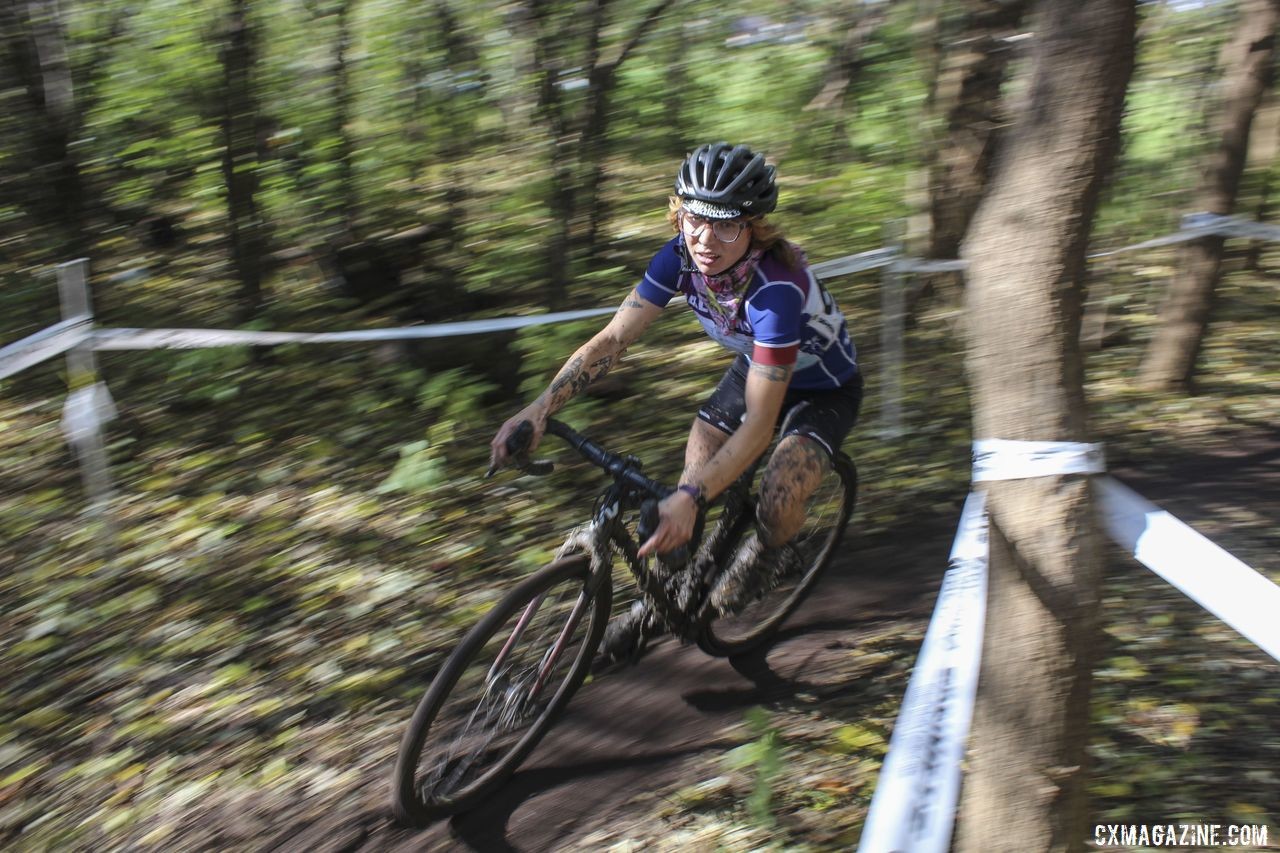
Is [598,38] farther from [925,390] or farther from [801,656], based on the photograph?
[801,656]

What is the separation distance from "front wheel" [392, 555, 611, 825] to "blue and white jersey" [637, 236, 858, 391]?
3.40 ft

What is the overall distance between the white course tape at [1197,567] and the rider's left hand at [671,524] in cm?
123

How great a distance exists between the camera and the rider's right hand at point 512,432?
3.42m

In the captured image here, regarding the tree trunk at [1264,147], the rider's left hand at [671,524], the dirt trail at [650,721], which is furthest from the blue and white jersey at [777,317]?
the tree trunk at [1264,147]

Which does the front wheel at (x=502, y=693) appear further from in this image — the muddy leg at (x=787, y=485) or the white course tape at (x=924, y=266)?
the white course tape at (x=924, y=266)

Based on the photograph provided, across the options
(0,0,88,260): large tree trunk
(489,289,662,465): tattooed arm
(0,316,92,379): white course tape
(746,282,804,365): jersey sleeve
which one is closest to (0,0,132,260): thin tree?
(0,0,88,260): large tree trunk

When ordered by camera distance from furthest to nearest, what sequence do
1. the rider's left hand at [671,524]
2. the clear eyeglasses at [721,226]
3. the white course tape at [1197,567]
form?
the clear eyeglasses at [721,226] < the rider's left hand at [671,524] < the white course tape at [1197,567]

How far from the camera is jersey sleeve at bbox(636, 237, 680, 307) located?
12.6ft

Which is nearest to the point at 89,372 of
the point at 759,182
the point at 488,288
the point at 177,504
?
the point at 177,504

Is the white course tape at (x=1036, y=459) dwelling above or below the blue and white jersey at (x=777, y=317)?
below

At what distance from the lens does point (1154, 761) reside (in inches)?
132

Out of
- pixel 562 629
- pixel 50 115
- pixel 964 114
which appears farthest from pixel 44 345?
pixel 964 114

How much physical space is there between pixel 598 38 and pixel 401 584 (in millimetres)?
3605

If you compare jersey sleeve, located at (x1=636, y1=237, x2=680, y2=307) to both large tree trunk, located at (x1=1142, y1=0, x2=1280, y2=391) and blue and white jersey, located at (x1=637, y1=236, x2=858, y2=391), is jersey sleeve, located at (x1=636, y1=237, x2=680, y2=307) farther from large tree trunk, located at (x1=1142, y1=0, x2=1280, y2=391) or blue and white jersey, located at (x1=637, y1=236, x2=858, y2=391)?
large tree trunk, located at (x1=1142, y1=0, x2=1280, y2=391)
